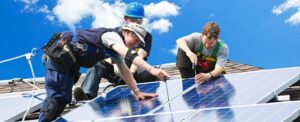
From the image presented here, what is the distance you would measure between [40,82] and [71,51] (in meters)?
6.16

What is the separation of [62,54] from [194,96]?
139 cm

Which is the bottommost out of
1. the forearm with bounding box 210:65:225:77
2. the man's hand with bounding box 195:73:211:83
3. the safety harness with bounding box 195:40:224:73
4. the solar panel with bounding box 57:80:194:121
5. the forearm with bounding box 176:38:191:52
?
the solar panel with bounding box 57:80:194:121

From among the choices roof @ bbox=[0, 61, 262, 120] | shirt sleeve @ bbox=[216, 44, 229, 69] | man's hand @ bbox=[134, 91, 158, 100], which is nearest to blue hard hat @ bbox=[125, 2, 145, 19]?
shirt sleeve @ bbox=[216, 44, 229, 69]

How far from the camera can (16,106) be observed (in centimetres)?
847

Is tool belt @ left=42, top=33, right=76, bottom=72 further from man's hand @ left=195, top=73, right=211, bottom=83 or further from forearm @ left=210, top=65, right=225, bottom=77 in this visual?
forearm @ left=210, top=65, right=225, bottom=77

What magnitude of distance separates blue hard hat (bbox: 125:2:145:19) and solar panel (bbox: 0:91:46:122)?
56.4 inches

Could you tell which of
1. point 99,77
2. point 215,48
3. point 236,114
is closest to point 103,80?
point 99,77

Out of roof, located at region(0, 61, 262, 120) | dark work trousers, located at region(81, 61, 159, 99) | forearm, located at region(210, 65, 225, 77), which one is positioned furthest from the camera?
roof, located at region(0, 61, 262, 120)

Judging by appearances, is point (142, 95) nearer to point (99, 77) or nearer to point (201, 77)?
point (201, 77)

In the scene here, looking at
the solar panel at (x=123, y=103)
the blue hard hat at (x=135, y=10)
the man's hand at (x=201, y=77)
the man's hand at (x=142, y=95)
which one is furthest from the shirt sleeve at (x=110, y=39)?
the blue hard hat at (x=135, y=10)

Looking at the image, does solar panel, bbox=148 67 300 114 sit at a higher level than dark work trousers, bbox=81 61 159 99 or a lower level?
lower

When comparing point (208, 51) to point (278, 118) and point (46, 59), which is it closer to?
point (46, 59)

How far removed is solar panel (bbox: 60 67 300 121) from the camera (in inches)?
277

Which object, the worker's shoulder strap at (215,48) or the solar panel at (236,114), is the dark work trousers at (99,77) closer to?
the worker's shoulder strap at (215,48)
